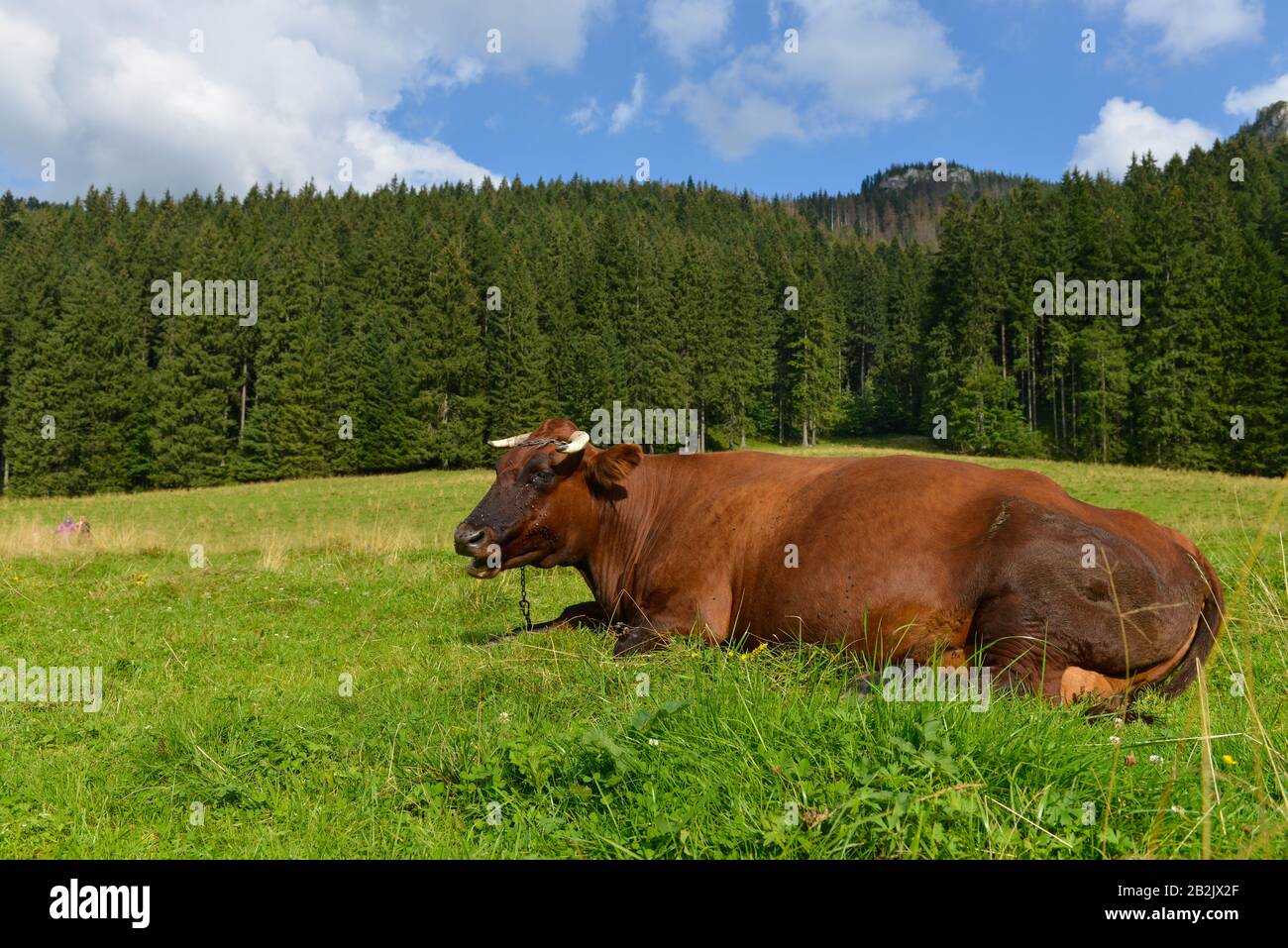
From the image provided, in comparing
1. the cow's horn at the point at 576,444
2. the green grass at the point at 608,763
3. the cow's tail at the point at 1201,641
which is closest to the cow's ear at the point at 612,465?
the cow's horn at the point at 576,444

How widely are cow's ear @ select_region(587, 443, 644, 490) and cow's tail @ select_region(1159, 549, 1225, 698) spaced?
390cm

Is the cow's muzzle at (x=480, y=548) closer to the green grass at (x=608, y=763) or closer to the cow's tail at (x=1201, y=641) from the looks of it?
the green grass at (x=608, y=763)

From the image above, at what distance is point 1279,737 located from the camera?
377 cm

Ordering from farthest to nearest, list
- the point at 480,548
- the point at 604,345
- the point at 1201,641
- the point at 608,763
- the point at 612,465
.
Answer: the point at 604,345 → the point at 612,465 → the point at 480,548 → the point at 1201,641 → the point at 608,763

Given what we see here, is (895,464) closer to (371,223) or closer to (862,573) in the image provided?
(862,573)

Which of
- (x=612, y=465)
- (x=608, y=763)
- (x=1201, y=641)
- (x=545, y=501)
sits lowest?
(x=608, y=763)

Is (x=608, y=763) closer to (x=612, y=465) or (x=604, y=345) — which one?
(x=612, y=465)

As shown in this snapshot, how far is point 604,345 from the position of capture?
7075 centimetres

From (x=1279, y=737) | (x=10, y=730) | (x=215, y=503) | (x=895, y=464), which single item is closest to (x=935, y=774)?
(x=1279, y=737)

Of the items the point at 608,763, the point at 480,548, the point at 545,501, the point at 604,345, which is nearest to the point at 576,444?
the point at 545,501

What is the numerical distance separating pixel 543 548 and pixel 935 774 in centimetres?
438

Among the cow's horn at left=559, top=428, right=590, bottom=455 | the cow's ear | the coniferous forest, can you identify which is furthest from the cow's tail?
the coniferous forest

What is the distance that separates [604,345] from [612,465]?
2557 inches

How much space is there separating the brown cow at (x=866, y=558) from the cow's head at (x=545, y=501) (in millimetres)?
16
